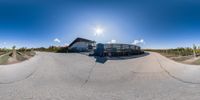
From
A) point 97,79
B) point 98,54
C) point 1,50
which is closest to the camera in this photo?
point 97,79

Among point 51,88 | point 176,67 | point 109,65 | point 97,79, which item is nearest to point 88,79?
point 97,79

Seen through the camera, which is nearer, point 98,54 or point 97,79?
point 97,79

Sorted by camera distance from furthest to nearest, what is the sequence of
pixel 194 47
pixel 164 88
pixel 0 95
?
pixel 194 47
pixel 164 88
pixel 0 95

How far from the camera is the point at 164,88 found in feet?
9.44

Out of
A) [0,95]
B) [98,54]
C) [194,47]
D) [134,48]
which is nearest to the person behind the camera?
[0,95]

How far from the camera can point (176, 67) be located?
488cm

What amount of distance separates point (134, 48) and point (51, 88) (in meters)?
4.40

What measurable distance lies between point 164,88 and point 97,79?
1644mm

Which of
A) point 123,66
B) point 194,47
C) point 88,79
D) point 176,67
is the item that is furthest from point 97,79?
point 194,47

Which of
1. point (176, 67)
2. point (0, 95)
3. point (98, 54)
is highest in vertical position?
point (98, 54)

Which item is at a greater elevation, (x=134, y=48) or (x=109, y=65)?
(x=134, y=48)

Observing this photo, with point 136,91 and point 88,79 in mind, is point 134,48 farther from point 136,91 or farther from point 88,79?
point 136,91

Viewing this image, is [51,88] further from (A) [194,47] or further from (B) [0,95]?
(A) [194,47]

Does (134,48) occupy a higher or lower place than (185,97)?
higher
